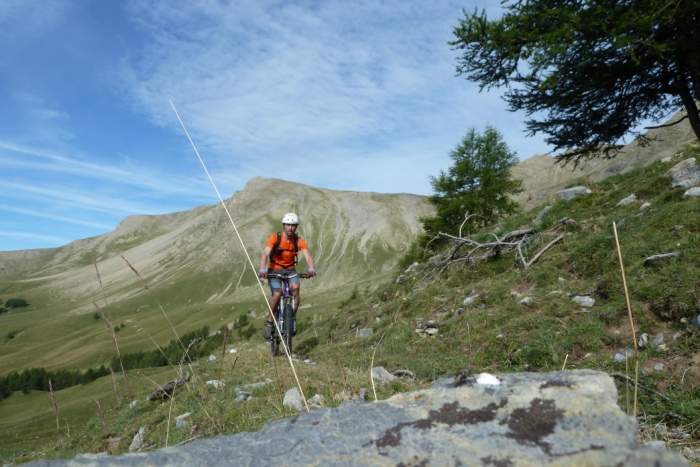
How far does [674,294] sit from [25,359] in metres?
158

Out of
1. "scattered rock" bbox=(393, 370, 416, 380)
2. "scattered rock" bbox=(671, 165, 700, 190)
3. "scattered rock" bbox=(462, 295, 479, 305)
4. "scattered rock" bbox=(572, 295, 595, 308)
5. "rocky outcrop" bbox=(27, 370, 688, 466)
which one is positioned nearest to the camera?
"rocky outcrop" bbox=(27, 370, 688, 466)

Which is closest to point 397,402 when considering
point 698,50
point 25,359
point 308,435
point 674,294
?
point 308,435

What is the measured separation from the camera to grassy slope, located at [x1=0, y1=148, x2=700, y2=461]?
4.41 meters

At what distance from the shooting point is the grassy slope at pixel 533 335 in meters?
4.41

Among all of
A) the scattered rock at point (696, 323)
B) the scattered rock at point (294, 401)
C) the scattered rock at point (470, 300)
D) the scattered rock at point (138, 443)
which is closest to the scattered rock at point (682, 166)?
the scattered rock at point (470, 300)

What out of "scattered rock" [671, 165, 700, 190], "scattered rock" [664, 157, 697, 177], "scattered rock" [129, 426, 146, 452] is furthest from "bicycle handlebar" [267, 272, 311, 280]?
"scattered rock" [664, 157, 697, 177]

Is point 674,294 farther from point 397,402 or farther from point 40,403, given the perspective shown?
point 40,403

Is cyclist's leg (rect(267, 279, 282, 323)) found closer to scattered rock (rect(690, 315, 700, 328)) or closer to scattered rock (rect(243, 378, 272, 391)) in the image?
scattered rock (rect(243, 378, 272, 391))

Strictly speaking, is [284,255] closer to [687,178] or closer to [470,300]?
[470,300]

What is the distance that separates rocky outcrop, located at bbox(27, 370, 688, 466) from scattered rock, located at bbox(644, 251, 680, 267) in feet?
21.2

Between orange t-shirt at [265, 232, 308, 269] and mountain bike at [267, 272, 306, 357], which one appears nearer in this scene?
mountain bike at [267, 272, 306, 357]

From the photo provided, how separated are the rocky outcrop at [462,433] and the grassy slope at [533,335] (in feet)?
3.55

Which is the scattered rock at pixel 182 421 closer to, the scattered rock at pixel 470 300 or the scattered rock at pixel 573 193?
the scattered rock at pixel 470 300

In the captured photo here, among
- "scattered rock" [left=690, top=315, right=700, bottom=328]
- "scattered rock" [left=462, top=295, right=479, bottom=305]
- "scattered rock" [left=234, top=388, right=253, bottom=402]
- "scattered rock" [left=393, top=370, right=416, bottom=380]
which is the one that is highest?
"scattered rock" [left=690, top=315, right=700, bottom=328]
